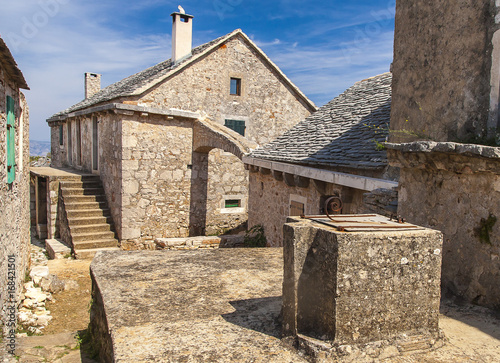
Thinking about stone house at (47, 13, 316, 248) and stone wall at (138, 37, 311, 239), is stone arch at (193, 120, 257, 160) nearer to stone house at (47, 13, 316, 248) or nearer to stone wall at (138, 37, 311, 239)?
stone house at (47, 13, 316, 248)

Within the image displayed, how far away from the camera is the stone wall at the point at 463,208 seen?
323cm

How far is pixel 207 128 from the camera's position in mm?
11523

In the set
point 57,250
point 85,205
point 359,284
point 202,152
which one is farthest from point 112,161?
point 359,284

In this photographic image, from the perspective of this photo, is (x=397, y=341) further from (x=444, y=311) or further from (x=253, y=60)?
(x=253, y=60)

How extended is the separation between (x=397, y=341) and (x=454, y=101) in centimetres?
240

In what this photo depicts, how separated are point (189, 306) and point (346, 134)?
19.0ft

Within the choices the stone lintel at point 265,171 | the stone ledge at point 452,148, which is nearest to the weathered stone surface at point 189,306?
the stone ledge at point 452,148

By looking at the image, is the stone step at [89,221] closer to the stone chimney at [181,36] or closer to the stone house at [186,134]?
the stone house at [186,134]

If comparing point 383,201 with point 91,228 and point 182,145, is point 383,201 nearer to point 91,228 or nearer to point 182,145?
point 182,145

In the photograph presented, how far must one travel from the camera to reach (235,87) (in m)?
14.7

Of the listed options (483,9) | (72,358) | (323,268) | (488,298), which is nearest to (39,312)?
(72,358)

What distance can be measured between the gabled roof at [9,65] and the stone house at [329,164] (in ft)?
15.9

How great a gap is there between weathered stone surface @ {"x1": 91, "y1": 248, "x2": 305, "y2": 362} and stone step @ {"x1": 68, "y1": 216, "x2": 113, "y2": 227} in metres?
7.18

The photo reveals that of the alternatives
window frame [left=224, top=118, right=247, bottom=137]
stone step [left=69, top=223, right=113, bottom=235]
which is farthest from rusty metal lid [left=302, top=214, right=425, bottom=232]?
window frame [left=224, top=118, right=247, bottom=137]
